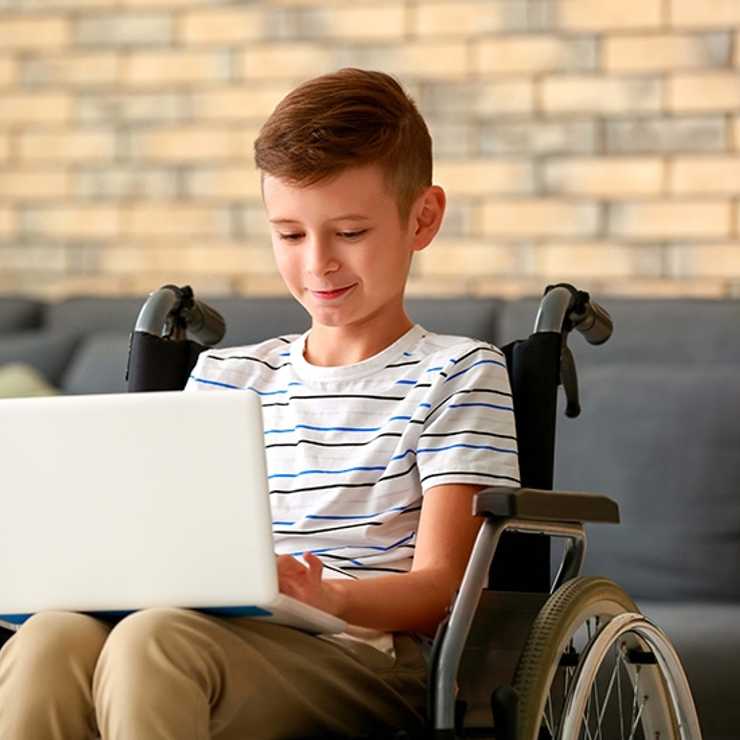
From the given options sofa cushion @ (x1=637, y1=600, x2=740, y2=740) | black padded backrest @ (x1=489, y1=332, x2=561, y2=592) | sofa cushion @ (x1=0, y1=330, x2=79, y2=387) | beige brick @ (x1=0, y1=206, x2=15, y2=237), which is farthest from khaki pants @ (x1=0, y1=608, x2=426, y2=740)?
beige brick @ (x1=0, y1=206, x2=15, y2=237)

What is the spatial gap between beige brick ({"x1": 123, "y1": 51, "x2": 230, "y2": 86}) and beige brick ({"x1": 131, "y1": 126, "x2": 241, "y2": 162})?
113mm

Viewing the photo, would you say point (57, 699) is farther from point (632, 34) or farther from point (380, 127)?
point (632, 34)

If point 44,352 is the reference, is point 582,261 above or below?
above

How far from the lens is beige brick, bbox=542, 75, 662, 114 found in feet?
11.4

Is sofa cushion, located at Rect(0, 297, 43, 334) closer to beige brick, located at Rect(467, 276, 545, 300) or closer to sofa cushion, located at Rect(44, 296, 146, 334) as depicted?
sofa cushion, located at Rect(44, 296, 146, 334)

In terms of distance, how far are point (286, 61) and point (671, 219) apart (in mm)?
922

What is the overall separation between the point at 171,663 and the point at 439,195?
76 centimetres

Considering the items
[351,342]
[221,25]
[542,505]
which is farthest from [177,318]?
[221,25]

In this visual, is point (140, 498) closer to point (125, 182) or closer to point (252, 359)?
point (252, 359)

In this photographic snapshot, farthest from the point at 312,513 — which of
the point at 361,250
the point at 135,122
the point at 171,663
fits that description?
the point at 135,122

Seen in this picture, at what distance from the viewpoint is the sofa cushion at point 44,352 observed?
11.0 feet

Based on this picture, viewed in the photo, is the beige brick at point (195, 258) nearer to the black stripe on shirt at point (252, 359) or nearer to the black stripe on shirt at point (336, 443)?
the black stripe on shirt at point (252, 359)

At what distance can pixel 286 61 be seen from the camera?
3723 millimetres

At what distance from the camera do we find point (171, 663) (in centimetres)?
149
